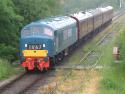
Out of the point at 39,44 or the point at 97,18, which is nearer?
the point at 39,44

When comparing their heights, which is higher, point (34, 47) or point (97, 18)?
point (97, 18)

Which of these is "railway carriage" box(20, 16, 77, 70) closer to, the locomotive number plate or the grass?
the locomotive number plate

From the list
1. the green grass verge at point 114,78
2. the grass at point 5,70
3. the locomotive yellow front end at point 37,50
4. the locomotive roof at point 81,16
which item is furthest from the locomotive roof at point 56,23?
the green grass verge at point 114,78

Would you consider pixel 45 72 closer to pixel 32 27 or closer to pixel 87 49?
pixel 32 27

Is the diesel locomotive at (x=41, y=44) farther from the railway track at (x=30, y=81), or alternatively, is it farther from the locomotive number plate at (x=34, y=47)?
the railway track at (x=30, y=81)

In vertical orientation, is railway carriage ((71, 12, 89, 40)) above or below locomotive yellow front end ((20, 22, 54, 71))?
above

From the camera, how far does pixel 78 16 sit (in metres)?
34.4

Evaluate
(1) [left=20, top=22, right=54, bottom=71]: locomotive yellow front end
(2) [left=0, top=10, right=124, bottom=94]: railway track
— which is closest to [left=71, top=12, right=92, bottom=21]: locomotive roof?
(2) [left=0, top=10, right=124, bottom=94]: railway track

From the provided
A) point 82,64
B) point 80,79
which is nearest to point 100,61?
point 82,64

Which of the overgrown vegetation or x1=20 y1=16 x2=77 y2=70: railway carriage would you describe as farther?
the overgrown vegetation

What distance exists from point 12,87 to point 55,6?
2205cm

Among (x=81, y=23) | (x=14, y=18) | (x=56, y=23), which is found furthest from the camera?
(x=81, y=23)

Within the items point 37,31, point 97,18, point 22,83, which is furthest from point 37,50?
point 97,18

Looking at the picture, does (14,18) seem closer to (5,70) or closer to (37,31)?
(37,31)
